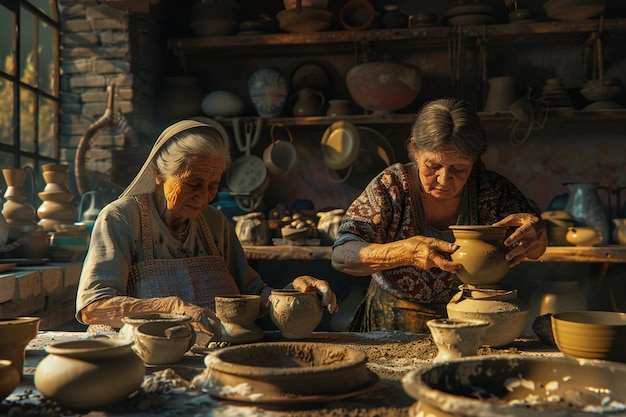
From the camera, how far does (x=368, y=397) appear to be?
1.45 meters

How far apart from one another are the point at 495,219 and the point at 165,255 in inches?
55.4

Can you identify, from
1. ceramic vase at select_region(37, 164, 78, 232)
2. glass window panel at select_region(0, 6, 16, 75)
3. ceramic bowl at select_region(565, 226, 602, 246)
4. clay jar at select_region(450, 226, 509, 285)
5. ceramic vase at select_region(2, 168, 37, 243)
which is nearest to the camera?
clay jar at select_region(450, 226, 509, 285)

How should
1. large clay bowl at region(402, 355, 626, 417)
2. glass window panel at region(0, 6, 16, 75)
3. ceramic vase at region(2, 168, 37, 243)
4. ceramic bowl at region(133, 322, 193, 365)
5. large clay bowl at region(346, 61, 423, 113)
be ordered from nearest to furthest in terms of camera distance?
large clay bowl at region(402, 355, 626, 417) → ceramic bowl at region(133, 322, 193, 365) → ceramic vase at region(2, 168, 37, 243) → glass window panel at region(0, 6, 16, 75) → large clay bowl at region(346, 61, 423, 113)

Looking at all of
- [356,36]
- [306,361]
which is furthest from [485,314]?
[356,36]

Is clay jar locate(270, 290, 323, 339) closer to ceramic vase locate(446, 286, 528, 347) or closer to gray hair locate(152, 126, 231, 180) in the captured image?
ceramic vase locate(446, 286, 528, 347)

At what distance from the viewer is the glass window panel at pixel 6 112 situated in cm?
429

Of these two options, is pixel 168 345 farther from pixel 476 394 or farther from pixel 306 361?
pixel 476 394

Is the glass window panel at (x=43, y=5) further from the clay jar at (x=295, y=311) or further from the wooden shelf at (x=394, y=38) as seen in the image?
the clay jar at (x=295, y=311)

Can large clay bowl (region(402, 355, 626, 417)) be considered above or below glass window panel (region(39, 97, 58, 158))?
below

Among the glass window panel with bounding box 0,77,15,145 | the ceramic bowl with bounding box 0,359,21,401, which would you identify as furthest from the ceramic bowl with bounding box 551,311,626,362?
the glass window panel with bounding box 0,77,15,145

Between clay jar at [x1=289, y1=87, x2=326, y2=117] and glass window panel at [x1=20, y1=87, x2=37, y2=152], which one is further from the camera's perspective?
clay jar at [x1=289, y1=87, x2=326, y2=117]

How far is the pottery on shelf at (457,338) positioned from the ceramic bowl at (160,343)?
0.65 meters

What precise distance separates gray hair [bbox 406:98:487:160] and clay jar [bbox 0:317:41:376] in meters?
1.64

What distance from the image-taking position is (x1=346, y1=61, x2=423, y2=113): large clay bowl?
16.6 ft
